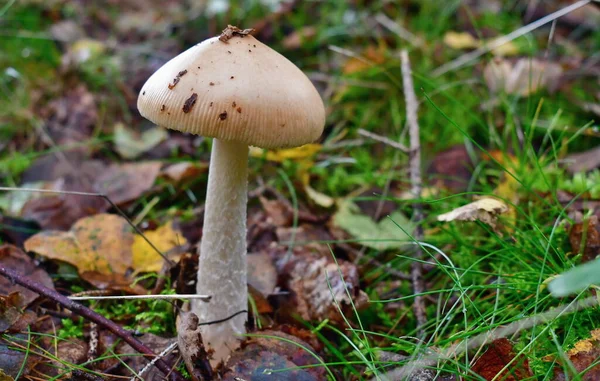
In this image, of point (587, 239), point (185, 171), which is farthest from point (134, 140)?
point (587, 239)

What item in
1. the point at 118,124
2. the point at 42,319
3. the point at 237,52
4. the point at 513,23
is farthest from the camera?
the point at 513,23

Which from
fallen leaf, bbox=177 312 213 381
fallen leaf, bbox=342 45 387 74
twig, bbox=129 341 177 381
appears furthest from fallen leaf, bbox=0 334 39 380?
fallen leaf, bbox=342 45 387 74

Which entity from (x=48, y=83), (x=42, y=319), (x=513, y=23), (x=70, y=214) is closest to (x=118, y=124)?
(x=70, y=214)

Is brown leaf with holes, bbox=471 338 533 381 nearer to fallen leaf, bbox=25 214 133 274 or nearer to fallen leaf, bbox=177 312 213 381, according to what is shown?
fallen leaf, bbox=177 312 213 381

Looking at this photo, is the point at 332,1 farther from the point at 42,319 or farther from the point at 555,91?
the point at 42,319

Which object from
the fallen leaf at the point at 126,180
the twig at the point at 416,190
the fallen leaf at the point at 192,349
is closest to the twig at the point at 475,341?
the twig at the point at 416,190
